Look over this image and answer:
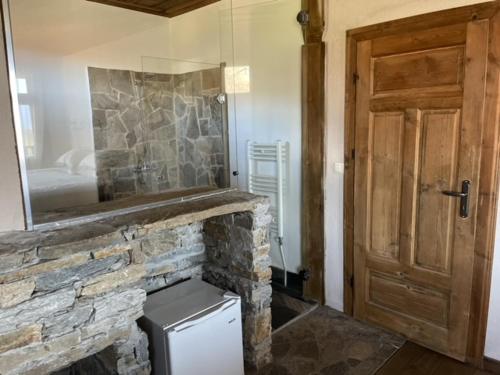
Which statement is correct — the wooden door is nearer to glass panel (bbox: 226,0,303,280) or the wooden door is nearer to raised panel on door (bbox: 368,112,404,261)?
raised panel on door (bbox: 368,112,404,261)

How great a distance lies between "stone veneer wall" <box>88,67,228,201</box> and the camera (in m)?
3.46

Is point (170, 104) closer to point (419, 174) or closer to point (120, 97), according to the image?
point (120, 97)

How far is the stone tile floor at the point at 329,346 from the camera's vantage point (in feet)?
7.68

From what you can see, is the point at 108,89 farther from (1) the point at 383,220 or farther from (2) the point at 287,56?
(1) the point at 383,220

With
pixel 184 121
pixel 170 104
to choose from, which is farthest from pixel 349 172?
pixel 170 104

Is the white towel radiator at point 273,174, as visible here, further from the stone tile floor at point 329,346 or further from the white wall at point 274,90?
the stone tile floor at point 329,346

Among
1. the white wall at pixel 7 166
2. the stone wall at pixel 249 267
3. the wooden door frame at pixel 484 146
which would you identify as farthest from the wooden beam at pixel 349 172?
the white wall at pixel 7 166

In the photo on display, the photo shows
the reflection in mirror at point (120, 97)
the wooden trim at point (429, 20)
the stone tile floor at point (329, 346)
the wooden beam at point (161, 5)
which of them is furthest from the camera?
the wooden beam at point (161, 5)

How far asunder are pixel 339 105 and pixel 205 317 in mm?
1732

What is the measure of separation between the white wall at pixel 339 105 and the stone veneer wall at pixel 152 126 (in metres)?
0.95

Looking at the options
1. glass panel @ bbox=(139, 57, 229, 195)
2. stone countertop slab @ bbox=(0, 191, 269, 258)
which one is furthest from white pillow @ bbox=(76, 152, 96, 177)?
stone countertop slab @ bbox=(0, 191, 269, 258)

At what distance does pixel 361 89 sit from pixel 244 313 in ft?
5.48

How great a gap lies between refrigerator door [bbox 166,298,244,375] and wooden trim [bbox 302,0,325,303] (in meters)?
1.12

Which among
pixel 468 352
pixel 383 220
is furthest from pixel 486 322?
pixel 383 220
